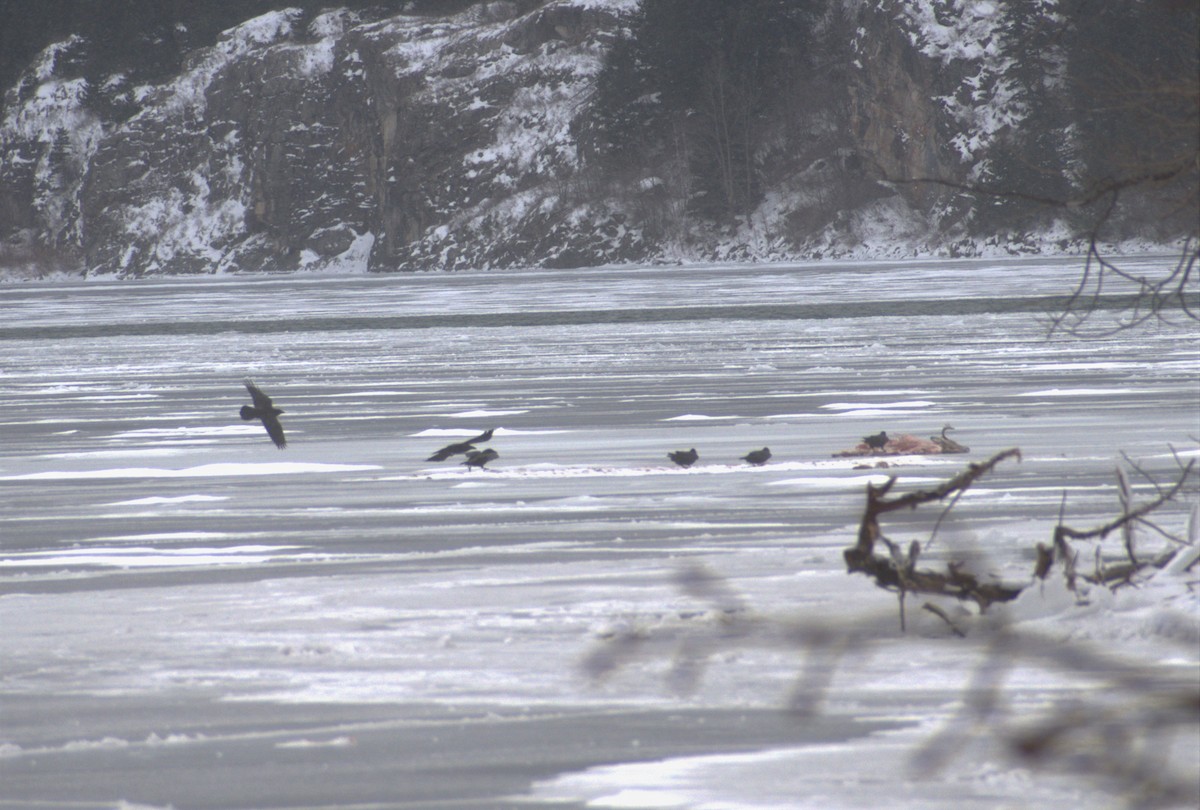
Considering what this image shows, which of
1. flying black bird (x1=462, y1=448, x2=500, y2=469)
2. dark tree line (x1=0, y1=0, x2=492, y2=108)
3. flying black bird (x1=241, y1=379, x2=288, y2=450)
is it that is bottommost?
flying black bird (x1=462, y1=448, x2=500, y2=469)

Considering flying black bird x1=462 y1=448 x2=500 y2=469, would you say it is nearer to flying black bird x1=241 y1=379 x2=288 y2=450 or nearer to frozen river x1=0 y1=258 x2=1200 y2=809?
frozen river x1=0 y1=258 x2=1200 y2=809

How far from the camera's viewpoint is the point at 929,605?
5016 mm

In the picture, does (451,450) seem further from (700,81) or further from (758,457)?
(700,81)

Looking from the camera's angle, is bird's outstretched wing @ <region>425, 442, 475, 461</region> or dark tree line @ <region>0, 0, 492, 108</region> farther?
dark tree line @ <region>0, 0, 492, 108</region>

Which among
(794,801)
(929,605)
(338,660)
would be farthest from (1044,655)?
(338,660)

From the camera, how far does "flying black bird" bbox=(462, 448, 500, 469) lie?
925 centimetres

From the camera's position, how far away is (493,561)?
646 cm

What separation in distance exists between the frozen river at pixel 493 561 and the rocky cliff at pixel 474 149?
48.9m

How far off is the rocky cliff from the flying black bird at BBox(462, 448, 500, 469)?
53.1 m

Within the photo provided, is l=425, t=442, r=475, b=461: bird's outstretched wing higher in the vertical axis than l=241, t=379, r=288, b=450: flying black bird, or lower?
lower

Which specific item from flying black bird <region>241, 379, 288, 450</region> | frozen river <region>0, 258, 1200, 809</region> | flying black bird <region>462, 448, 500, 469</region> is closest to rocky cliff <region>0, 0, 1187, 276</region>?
frozen river <region>0, 258, 1200, 809</region>

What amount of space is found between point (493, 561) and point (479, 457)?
281 centimetres

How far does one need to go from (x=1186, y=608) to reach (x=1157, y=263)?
34.6 meters

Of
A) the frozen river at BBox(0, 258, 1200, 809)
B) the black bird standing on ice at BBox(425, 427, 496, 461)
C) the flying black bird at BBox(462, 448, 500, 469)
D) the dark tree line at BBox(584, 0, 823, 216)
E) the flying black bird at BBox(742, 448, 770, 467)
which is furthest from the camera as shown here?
the dark tree line at BBox(584, 0, 823, 216)
